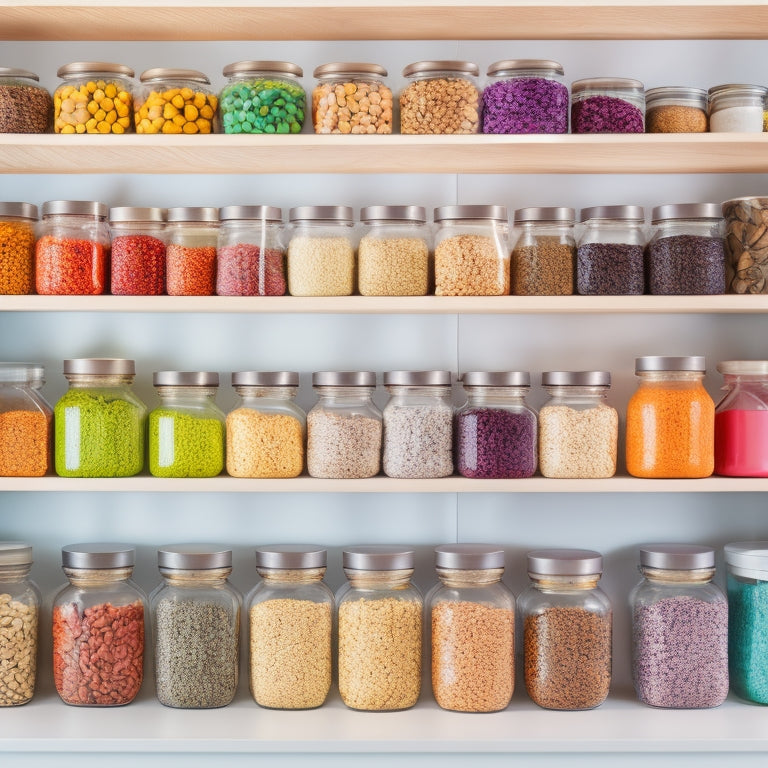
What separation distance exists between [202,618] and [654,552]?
0.83 m

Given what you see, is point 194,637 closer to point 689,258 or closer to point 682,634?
point 682,634

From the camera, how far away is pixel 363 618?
1.64 m

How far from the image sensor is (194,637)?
164cm

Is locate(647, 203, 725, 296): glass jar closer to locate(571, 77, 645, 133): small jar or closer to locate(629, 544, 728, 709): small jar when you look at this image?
locate(571, 77, 645, 133): small jar

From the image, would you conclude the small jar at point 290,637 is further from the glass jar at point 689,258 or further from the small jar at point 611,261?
the glass jar at point 689,258

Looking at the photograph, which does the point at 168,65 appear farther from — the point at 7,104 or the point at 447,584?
the point at 447,584

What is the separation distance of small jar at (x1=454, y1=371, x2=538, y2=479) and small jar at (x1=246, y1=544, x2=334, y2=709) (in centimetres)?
33

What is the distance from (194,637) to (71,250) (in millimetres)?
728

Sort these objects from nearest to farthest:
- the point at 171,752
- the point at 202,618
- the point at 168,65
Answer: the point at 171,752, the point at 202,618, the point at 168,65

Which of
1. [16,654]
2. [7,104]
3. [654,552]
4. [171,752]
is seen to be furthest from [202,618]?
[7,104]

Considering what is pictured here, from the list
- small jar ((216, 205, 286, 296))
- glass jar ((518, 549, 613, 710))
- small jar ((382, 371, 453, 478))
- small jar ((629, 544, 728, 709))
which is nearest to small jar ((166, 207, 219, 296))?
small jar ((216, 205, 286, 296))

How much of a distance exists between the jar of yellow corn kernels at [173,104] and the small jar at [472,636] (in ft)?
2.94

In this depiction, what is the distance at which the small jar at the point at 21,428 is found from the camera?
1667 millimetres

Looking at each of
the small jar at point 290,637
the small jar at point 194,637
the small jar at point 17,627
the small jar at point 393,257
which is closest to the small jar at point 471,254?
the small jar at point 393,257
